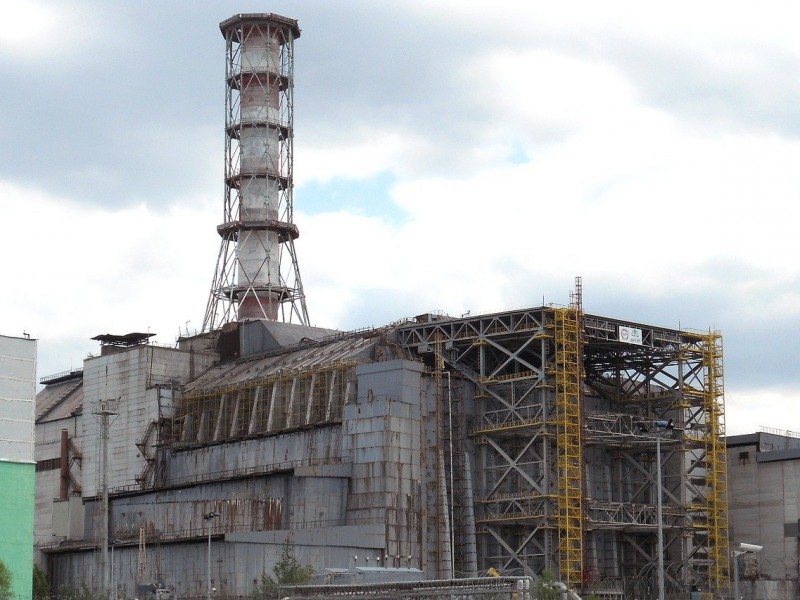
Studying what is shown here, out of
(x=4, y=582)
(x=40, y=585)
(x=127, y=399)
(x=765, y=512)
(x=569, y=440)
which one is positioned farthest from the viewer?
(x=127, y=399)

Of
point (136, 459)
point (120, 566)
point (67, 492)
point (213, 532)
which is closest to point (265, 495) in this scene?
point (213, 532)

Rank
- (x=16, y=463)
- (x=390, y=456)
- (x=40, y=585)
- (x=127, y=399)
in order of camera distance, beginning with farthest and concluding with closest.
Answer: (x=127, y=399), (x=40, y=585), (x=390, y=456), (x=16, y=463)

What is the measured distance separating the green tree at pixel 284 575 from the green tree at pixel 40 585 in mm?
18246

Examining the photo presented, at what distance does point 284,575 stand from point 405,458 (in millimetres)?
16069

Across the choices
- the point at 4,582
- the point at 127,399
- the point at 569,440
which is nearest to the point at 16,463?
the point at 4,582

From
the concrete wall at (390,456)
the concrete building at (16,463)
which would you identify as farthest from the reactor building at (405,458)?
the concrete building at (16,463)

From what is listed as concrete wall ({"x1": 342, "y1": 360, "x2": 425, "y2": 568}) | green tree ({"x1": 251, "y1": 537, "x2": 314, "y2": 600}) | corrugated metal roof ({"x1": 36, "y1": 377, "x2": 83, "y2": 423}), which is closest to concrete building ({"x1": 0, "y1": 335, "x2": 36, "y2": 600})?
green tree ({"x1": 251, "y1": 537, "x2": 314, "y2": 600})

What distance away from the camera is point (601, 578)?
373 ft

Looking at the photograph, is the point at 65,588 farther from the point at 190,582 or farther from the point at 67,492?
the point at 67,492

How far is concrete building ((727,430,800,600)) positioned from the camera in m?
118

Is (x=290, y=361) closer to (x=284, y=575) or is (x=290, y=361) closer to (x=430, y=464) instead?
(x=430, y=464)

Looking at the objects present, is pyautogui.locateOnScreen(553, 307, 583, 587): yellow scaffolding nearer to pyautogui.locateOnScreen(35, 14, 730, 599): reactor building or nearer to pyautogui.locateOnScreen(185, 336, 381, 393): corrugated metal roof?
pyautogui.locateOnScreen(35, 14, 730, 599): reactor building

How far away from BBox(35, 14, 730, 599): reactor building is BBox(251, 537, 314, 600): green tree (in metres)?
1.13

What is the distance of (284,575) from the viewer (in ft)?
310
